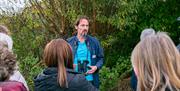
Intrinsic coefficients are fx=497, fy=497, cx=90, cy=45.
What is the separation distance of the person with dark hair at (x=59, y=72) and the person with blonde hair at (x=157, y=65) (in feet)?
4.84

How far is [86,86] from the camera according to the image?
5.14 m

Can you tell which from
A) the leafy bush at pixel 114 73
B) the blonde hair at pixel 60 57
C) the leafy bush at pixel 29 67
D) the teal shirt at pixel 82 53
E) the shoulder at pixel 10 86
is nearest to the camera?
the shoulder at pixel 10 86

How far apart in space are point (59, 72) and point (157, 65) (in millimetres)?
1645

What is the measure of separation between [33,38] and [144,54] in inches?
300

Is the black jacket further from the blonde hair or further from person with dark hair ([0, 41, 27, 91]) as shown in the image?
person with dark hair ([0, 41, 27, 91])

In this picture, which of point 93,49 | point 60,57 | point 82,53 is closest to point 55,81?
point 60,57

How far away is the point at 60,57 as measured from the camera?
5062 mm

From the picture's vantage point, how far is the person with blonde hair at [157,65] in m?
3.58

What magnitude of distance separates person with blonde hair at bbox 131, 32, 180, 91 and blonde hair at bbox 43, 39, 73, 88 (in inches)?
57.8

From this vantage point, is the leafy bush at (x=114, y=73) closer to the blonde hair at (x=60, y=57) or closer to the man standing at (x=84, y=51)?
the man standing at (x=84, y=51)

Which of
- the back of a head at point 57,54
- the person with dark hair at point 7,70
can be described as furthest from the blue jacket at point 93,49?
the person with dark hair at point 7,70

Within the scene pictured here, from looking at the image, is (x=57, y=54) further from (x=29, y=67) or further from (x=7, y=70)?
(x=29, y=67)

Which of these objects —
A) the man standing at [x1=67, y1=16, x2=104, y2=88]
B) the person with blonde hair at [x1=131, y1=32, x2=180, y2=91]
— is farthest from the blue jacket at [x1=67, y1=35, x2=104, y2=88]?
the person with blonde hair at [x1=131, y1=32, x2=180, y2=91]

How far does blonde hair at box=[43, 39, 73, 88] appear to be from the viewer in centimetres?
504
